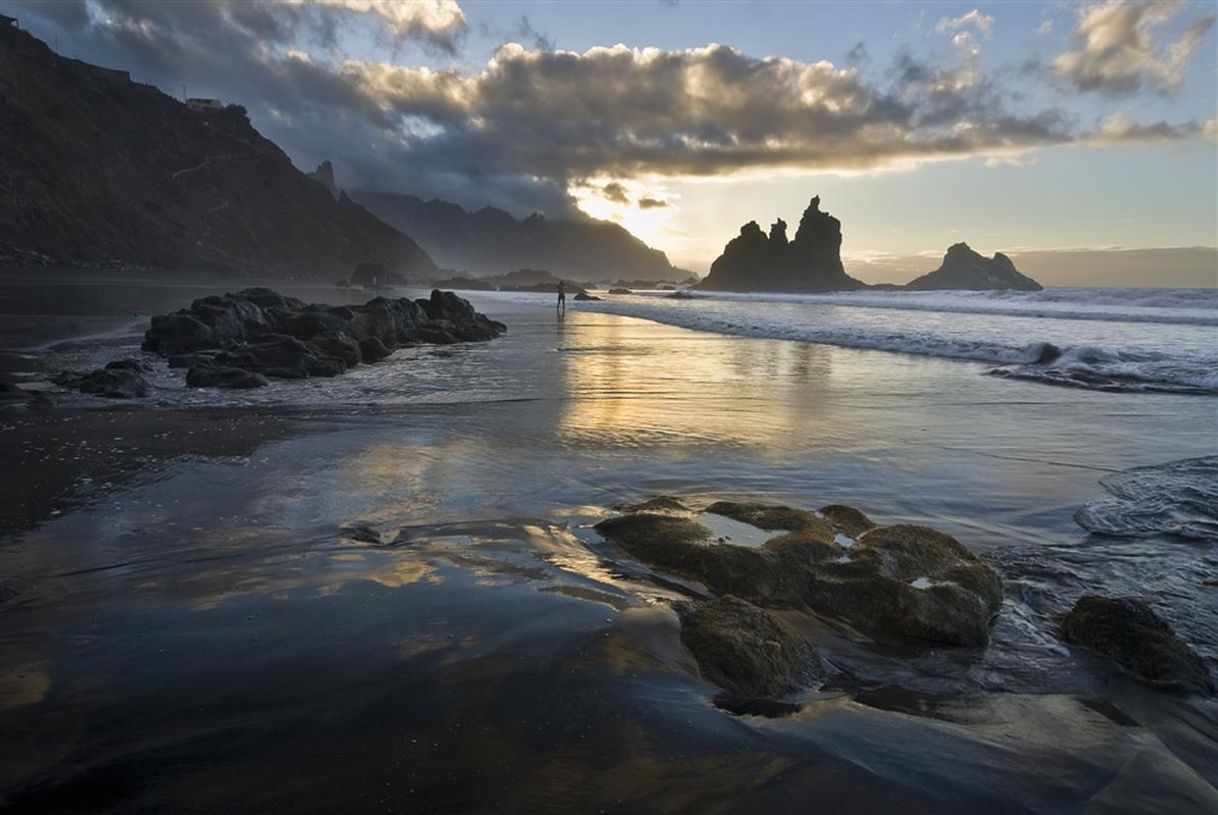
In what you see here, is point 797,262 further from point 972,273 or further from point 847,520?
point 847,520

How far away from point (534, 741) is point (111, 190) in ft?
470

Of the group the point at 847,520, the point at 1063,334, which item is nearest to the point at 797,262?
the point at 1063,334

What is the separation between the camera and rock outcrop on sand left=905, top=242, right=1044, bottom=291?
5236 inches

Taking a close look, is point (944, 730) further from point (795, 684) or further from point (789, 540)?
point (789, 540)

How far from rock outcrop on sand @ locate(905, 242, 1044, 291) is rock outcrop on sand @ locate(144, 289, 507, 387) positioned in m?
132

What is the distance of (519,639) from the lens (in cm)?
362

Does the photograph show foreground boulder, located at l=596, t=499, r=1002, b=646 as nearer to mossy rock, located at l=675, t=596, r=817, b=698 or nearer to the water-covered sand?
the water-covered sand

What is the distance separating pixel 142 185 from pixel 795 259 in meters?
145

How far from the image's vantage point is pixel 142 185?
124062 millimetres

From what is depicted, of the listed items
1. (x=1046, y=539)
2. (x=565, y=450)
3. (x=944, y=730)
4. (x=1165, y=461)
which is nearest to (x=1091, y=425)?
(x=1165, y=461)

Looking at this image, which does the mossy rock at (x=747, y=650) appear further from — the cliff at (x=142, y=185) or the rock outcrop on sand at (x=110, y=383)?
the cliff at (x=142, y=185)

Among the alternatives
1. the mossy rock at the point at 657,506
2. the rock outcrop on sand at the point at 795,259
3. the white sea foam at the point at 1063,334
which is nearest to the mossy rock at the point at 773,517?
the mossy rock at the point at 657,506

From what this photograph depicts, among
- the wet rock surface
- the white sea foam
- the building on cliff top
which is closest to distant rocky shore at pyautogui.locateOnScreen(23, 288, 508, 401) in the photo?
the wet rock surface

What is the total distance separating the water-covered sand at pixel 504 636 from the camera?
2578mm
